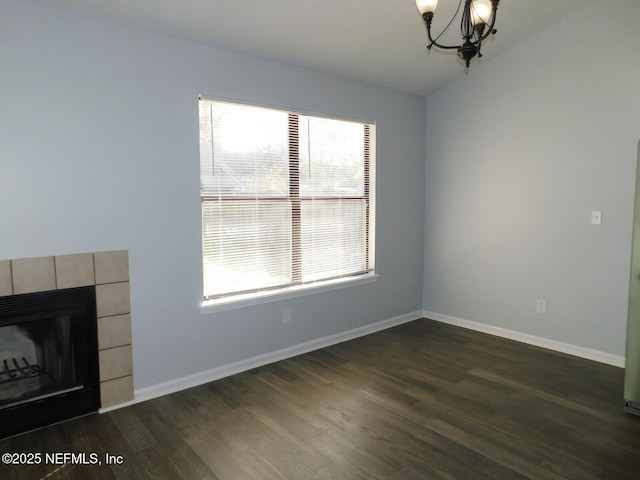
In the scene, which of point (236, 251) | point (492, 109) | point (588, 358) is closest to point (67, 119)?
point (236, 251)

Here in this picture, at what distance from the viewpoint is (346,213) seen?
4.16 metres

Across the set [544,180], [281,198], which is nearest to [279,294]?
[281,198]

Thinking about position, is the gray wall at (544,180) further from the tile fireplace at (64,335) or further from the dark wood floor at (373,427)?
the tile fireplace at (64,335)

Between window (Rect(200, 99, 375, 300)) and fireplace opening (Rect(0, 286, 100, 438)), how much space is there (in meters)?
0.90

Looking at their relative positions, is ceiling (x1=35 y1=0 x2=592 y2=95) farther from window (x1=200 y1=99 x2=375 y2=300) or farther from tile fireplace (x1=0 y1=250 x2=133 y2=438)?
tile fireplace (x1=0 y1=250 x2=133 y2=438)

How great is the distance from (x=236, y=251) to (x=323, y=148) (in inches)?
50.8

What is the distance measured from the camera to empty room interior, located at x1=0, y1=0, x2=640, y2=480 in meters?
2.40

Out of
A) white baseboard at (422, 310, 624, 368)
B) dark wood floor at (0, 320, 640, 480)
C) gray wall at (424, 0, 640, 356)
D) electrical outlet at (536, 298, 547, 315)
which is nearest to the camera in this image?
dark wood floor at (0, 320, 640, 480)

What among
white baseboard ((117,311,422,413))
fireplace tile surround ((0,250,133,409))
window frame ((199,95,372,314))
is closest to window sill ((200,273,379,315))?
window frame ((199,95,372,314))

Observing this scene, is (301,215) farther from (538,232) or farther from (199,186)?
(538,232)

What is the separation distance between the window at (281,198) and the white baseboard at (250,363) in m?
0.58

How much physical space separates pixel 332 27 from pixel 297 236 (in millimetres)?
1718

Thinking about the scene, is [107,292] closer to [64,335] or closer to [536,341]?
[64,335]

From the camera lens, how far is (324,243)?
3.99 metres
